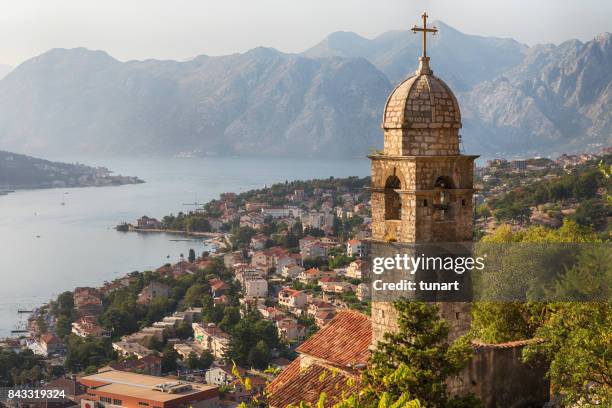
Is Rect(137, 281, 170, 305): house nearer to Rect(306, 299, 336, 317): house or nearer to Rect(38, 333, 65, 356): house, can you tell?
Rect(38, 333, 65, 356): house

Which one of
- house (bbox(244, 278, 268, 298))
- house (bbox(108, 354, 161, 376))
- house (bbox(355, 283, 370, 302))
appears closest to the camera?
house (bbox(108, 354, 161, 376))

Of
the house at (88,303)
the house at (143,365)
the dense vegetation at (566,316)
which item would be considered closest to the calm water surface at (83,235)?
the house at (88,303)

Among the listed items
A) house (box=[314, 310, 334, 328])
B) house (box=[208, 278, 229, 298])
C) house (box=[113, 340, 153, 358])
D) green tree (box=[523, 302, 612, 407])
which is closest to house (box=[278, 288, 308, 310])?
house (box=[208, 278, 229, 298])

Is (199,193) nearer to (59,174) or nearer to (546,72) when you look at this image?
(59,174)

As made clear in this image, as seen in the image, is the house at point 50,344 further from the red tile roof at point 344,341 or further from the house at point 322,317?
the red tile roof at point 344,341

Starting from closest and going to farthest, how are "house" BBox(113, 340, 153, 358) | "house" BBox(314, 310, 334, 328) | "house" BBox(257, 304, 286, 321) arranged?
"house" BBox(113, 340, 153, 358), "house" BBox(314, 310, 334, 328), "house" BBox(257, 304, 286, 321)

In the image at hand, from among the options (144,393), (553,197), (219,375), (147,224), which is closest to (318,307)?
(219,375)

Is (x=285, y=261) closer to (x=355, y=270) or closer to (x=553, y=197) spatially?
(x=355, y=270)
